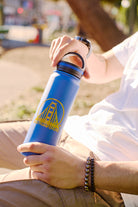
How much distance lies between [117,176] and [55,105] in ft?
1.33

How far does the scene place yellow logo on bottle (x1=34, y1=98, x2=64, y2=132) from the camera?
1.22 m

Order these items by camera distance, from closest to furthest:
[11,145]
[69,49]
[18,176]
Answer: [18,176], [69,49], [11,145]

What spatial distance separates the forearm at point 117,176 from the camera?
1.17 meters

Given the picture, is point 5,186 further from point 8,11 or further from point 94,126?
point 8,11

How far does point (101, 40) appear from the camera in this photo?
5.36 metres

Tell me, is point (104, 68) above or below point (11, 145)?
above

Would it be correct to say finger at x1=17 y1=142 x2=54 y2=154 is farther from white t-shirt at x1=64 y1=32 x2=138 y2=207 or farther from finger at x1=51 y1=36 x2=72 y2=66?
finger at x1=51 y1=36 x2=72 y2=66

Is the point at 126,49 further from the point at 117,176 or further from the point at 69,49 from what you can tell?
the point at 117,176

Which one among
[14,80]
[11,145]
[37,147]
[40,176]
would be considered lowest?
[14,80]

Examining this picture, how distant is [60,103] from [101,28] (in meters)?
4.28

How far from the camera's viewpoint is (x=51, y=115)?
1217mm

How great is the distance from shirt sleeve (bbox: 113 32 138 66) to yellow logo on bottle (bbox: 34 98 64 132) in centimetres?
80

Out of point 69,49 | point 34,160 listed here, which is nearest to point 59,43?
point 69,49

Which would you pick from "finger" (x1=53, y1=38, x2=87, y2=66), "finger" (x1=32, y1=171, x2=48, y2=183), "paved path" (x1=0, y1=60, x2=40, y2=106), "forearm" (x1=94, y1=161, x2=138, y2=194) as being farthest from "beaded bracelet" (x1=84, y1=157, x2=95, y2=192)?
"paved path" (x1=0, y1=60, x2=40, y2=106)
